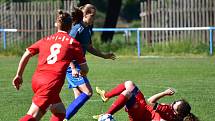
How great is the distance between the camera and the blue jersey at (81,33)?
10406 mm

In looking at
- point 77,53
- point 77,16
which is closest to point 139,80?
point 77,16

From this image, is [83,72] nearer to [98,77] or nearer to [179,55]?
[98,77]

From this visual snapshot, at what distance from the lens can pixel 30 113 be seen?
26.7ft

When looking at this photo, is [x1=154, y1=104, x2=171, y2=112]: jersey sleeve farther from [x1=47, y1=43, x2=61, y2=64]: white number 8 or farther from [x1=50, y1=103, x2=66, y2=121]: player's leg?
[x1=47, y1=43, x2=61, y2=64]: white number 8

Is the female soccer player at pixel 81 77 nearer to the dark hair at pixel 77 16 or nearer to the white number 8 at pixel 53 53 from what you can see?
the dark hair at pixel 77 16

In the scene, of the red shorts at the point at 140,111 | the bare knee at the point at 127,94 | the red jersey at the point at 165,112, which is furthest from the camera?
the bare knee at the point at 127,94

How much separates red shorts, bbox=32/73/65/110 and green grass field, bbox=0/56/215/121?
3.16 meters

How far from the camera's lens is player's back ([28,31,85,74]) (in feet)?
27.3

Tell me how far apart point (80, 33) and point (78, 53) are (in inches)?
78.2

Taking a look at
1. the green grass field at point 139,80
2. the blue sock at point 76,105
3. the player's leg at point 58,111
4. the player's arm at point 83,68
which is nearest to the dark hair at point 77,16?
the blue sock at point 76,105

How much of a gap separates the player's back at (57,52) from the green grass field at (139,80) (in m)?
3.09

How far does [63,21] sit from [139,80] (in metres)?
10.2

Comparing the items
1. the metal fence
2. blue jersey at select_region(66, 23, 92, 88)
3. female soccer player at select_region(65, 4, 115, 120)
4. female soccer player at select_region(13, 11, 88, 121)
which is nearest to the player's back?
female soccer player at select_region(13, 11, 88, 121)

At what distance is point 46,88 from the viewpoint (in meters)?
8.16
